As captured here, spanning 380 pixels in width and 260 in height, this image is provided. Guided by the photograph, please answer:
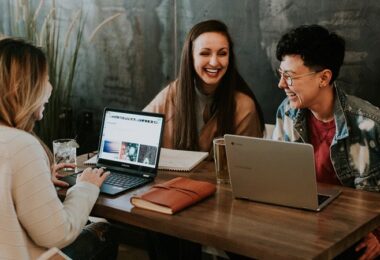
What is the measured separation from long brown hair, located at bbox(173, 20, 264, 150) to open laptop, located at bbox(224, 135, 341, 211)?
0.79 metres

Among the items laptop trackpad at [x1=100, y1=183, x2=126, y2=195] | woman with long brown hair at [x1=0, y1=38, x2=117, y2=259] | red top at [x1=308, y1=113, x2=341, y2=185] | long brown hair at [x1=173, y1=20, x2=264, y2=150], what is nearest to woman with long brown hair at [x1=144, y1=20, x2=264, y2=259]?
long brown hair at [x1=173, y1=20, x2=264, y2=150]

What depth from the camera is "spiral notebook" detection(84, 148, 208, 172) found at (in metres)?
2.23

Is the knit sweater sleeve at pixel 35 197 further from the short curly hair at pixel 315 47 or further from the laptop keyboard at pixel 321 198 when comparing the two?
the short curly hair at pixel 315 47

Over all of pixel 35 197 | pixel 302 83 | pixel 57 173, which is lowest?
pixel 57 173

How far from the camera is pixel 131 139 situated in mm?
2223

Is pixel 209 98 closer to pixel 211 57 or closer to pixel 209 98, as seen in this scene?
pixel 209 98

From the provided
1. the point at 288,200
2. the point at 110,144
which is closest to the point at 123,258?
the point at 110,144

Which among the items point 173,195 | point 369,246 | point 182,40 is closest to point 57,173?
point 173,195

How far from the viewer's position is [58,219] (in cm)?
161

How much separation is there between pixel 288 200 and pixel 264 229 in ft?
0.70

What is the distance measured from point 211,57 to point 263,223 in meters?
1.18

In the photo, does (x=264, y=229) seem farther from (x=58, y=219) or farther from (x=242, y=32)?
(x=242, y=32)

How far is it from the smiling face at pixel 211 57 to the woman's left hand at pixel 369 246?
1084mm

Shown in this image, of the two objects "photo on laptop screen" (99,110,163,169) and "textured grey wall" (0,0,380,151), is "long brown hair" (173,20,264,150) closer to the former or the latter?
"textured grey wall" (0,0,380,151)
